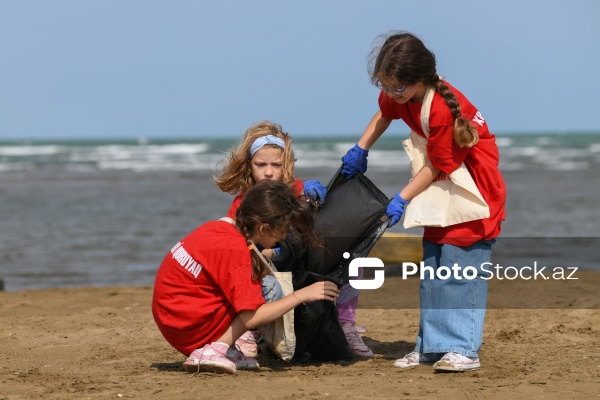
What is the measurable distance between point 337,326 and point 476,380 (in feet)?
2.75

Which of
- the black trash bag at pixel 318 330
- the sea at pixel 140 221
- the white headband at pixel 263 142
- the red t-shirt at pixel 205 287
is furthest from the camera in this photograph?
the sea at pixel 140 221

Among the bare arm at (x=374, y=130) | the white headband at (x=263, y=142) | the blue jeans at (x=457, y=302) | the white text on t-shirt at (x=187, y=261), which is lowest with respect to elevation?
the blue jeans at (x=457, y=302)

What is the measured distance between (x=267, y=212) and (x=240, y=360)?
873mm

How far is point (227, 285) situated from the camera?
451 cm

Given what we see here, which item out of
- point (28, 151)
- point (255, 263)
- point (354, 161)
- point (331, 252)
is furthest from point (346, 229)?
point (28, 151)

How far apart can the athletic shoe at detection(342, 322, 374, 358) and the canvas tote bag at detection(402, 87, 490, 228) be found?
0.86 meters

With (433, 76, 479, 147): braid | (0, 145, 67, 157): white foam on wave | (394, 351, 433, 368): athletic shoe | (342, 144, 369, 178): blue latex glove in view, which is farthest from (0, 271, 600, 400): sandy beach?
(0, 145, 67, 157): white foam on wave

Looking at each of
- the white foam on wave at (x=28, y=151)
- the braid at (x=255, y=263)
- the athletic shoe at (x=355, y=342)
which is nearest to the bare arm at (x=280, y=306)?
the braid at (x=255, y=263)

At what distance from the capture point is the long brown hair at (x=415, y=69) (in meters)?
4.57

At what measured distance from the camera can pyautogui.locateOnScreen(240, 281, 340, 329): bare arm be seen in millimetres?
4520

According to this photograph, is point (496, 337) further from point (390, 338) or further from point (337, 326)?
point (337, 326)

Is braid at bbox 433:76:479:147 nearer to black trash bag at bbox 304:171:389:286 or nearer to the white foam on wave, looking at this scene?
black trash bag at bbox 304:171:389:286

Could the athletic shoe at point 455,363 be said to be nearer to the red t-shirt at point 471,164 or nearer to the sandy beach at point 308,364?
the sandy beach at point 308,364

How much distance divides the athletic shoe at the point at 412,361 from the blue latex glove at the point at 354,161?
1052 mm
